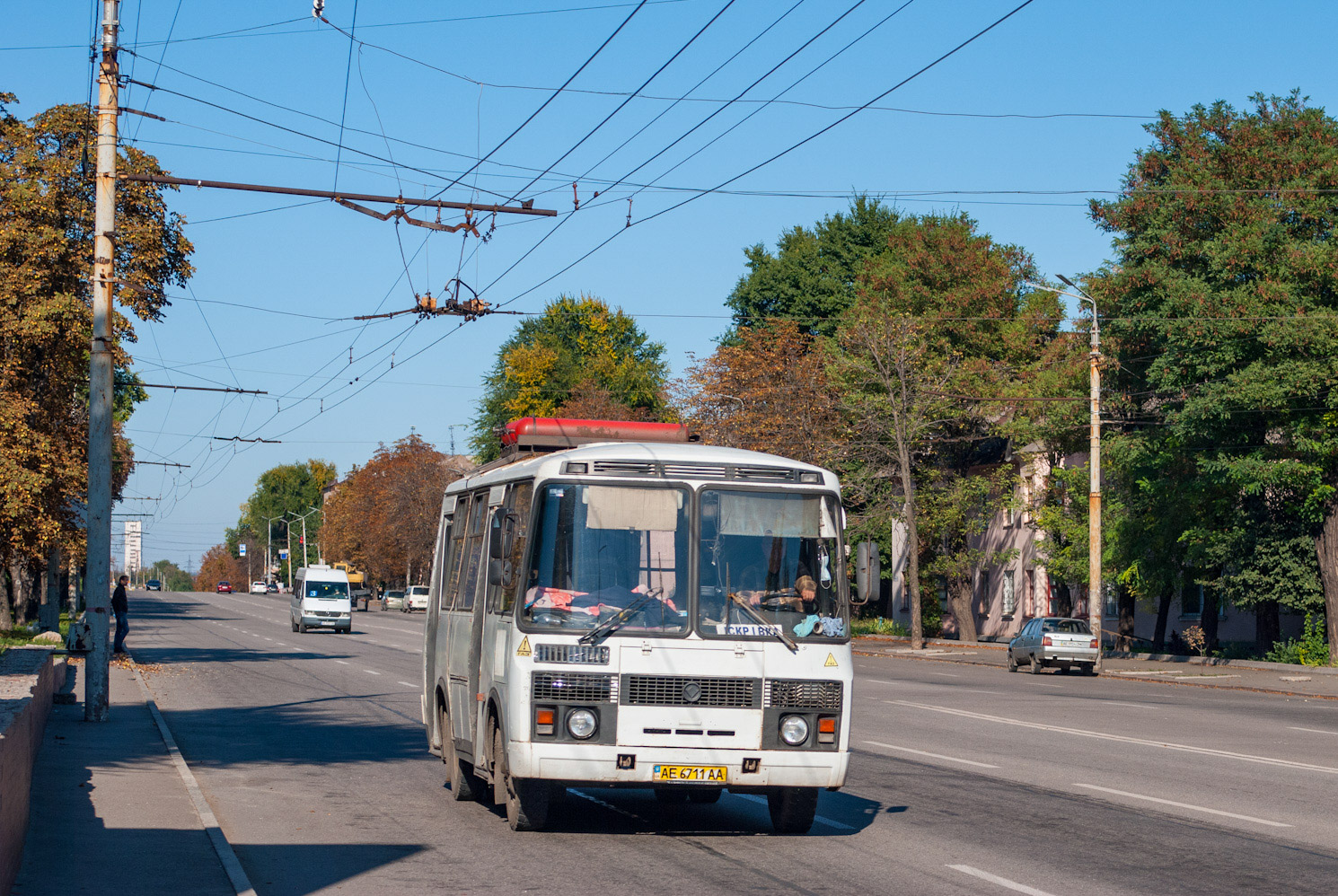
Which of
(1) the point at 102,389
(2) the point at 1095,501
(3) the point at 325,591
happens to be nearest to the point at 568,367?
(3) the point at 325,591

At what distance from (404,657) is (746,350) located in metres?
23.6

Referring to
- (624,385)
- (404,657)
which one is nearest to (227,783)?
(404,657)

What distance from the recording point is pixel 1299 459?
1278 inches

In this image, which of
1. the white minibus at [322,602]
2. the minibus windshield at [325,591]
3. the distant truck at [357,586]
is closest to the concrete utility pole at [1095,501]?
the white minibus at [322,602]

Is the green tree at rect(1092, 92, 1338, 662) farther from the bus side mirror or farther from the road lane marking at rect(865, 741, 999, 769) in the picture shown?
the bus side mirror

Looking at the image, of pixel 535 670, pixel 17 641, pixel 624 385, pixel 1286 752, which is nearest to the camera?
pixel 535 670

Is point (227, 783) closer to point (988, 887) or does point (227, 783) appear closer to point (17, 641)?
point (988, 887)

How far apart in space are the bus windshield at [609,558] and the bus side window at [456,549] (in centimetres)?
278

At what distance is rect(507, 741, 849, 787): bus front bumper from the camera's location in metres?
9.47

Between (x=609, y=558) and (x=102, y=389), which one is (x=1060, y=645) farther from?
(x=609, y=558)

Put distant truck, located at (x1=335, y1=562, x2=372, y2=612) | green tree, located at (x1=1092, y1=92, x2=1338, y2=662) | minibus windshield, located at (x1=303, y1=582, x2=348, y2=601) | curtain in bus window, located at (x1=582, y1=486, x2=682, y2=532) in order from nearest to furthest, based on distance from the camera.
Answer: curtain in bus window, located at (x1=582, y1=486, x2=682, y2=532) < green tree, located at (x1=1092, y1=92, x2=1338, y2=662) < minibus windshield, located at (x1=303, y1=582, x2=348, y2=601) < distant truck, located at (x1=335, y1=562, x2=372, y2=612)

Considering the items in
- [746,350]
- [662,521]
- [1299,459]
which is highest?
[746,350]

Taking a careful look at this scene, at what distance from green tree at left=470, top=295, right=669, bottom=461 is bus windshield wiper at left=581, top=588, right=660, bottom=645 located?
69.3 meters

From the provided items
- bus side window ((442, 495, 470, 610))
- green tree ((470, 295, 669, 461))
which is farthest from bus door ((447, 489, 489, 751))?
green tree ((470, 295, 669, 461))
